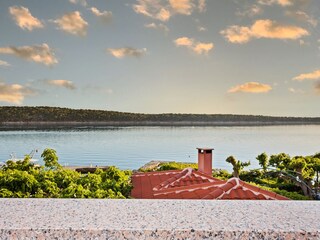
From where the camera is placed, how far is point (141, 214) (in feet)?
5.33

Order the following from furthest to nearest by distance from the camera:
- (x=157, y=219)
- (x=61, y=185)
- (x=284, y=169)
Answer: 1. (x=284, y=169)
2. (x=61, y=185)
3. (x=157, y=219)

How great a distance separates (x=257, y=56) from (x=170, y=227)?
89.5 meters

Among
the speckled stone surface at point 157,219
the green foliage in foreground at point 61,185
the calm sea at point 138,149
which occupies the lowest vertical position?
the calm sea at point 138,149

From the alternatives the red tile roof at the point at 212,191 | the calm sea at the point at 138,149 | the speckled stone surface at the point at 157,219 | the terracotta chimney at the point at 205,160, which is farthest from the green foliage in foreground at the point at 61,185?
the calm sea at the point at 138,149

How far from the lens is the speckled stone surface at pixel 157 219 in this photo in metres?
1.43

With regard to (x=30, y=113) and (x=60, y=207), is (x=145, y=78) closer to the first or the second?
(x=30, y=113)

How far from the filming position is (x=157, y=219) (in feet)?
5.08

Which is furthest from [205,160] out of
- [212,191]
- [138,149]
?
[138,149]

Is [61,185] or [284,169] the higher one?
[61,185]

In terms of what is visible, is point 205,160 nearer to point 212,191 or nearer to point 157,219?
point 212,191

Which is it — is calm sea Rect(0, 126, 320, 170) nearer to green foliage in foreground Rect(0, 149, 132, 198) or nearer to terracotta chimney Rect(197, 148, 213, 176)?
terracotta chimney Rect(197, 148, 213, 176)

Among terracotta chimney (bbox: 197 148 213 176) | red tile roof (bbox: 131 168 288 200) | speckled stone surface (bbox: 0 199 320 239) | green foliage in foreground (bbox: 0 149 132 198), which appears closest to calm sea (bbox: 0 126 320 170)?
terracotta chimney (bbox: 197 148 213 176)

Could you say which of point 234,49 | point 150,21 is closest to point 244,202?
point 234,49

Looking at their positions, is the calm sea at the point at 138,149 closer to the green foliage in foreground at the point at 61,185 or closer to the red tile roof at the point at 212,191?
the red tile roof at the point at 212,191
